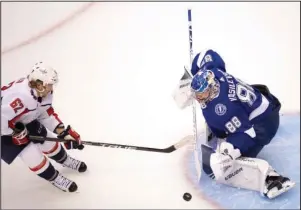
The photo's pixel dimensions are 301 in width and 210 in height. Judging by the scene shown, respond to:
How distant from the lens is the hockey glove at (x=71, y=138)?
231 centimetres

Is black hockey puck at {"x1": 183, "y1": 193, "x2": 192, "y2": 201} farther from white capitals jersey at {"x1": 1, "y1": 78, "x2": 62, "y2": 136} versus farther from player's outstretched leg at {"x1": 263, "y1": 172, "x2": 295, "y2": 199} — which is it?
white capitals jersey at {"x1": 1, "y1": 78, "x2": 62, "y2": 136}

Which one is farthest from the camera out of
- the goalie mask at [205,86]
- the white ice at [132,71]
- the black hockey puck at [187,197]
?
the white ice at [132,71]

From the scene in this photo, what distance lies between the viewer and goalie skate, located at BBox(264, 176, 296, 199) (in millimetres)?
2119

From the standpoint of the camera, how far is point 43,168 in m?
2.28

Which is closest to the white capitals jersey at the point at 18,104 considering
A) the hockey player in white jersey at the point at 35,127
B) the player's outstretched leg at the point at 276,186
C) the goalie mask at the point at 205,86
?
the hockey player in white jersey at the point at 35,127

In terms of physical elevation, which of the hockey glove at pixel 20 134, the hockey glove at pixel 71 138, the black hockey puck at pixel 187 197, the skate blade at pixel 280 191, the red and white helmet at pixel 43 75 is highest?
the red and white helmet at pixel 43 75

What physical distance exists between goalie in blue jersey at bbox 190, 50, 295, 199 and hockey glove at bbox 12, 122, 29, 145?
0.81 metres

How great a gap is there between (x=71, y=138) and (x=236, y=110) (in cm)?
83

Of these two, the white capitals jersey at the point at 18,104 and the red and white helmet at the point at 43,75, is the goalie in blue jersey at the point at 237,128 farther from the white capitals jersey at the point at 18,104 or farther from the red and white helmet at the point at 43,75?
the white capitals jersey at the point at 18,104

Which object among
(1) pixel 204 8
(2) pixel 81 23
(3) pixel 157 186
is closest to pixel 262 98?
(3) pixel 157 186

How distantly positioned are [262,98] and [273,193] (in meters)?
0.46

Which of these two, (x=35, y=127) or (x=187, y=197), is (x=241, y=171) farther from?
(x=35, y=127)

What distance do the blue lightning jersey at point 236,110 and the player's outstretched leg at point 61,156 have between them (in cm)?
75

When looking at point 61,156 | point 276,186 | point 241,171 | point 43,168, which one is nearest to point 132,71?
point 61,156
